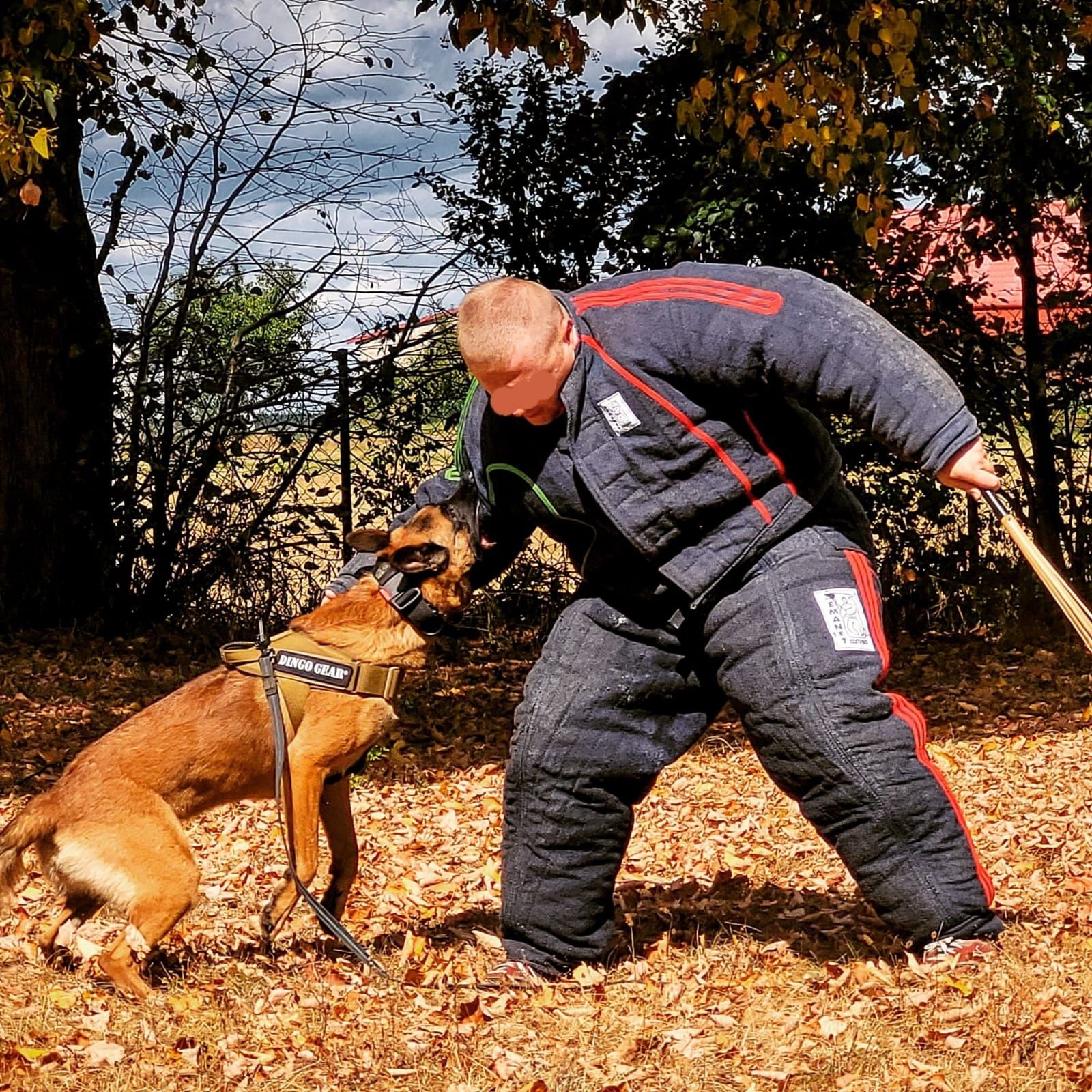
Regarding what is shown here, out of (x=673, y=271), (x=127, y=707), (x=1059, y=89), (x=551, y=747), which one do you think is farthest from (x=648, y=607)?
(x=1059, y=89)

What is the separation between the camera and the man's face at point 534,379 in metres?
3.89

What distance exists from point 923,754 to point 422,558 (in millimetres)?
1819

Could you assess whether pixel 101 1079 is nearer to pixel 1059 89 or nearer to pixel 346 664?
pixel 346 664

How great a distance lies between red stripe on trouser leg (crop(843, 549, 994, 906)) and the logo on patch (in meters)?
0.74

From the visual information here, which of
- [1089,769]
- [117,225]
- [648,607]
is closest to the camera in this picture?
→ [648,607]

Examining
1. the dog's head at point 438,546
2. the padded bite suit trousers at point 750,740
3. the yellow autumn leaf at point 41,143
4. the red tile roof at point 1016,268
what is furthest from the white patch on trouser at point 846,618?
the red tile roof at point 1016,268

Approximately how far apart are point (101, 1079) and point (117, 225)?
7.80 metres

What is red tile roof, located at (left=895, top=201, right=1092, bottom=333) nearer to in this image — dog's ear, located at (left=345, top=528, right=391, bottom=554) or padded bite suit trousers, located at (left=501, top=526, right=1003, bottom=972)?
dog's ear, located at (left=345, top=528, right=391, bottom=554)

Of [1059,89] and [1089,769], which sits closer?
[1089,769]

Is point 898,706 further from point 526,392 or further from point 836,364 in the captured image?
point 526,392

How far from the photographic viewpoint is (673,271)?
13.5 ft

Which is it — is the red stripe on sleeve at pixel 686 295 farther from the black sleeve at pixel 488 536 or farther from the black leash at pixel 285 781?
the black leash at pixel 285 781

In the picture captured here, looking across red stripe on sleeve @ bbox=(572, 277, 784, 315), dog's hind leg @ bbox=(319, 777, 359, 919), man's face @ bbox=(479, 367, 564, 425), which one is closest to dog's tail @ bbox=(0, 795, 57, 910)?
dog's hind leg @ bbox=(319, 777, 359, 919)

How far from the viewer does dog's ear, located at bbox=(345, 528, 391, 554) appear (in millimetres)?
4840
